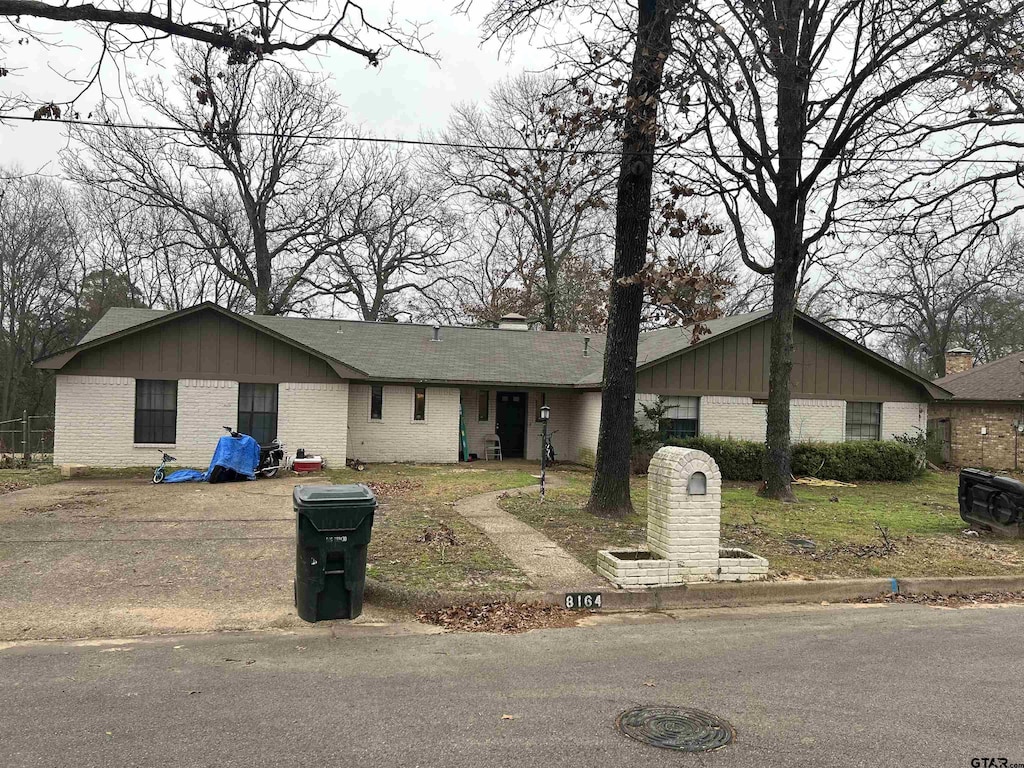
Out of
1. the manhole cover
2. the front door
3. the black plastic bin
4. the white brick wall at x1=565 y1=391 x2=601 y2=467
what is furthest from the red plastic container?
the manhole cover

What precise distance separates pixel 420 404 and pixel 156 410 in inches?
273

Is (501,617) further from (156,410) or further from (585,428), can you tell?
(585,428)

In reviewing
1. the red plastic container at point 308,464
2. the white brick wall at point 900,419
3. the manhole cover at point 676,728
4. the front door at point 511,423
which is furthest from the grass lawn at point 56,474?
the white brick wall at point 900,419

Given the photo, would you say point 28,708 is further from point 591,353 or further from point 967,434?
point 967,434

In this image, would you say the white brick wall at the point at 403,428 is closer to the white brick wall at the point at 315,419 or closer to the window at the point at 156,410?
the white brick wall at the point at 315,419

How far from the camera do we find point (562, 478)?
58.9 ft

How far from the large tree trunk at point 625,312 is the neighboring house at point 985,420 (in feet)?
56.6

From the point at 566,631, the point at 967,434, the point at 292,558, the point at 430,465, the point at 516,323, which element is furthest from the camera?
the point at 516,323

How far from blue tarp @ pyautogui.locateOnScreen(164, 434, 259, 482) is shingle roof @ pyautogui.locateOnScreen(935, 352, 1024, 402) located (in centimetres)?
2178

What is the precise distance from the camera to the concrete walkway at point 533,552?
301 inches

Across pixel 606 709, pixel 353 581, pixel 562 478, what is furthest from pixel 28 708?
pixel 562 478

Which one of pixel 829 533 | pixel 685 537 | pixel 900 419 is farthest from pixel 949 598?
pixel 900 419

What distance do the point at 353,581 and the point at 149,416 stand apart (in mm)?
13254

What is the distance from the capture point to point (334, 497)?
6496 mm
